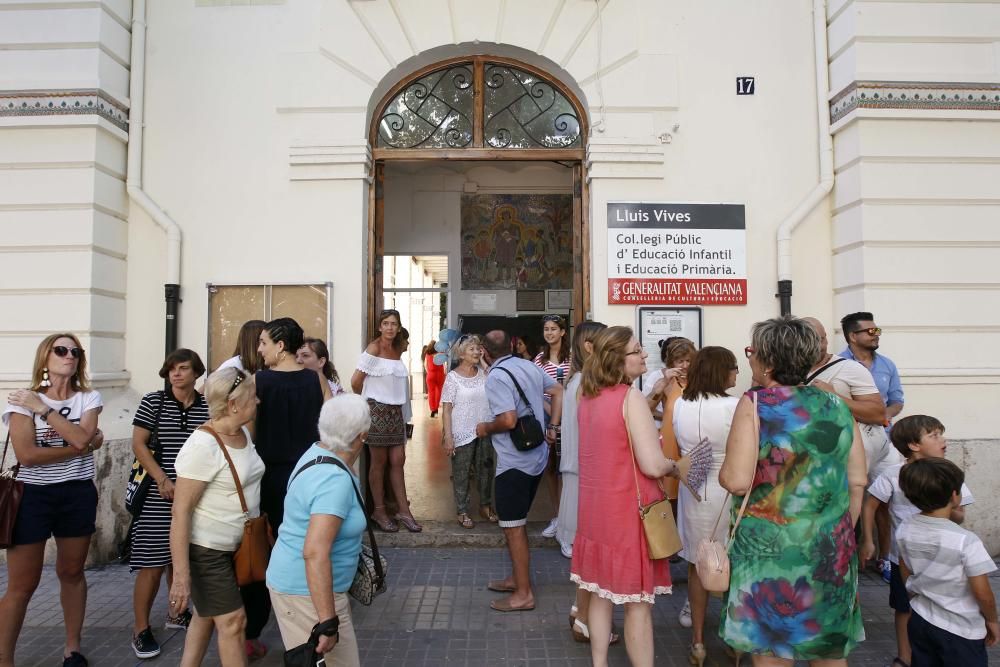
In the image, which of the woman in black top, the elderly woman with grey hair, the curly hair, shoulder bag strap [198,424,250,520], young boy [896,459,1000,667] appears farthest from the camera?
the woman in black top

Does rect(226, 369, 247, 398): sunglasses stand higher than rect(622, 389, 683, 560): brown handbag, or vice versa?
rect(226, 369, 247, 398): sunglasses

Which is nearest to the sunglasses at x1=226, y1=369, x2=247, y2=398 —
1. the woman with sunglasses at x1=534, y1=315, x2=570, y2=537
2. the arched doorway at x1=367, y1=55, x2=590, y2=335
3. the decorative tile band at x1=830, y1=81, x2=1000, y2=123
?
the woman with sunglasses at x1=534, y1=315, x2=570, y2=537

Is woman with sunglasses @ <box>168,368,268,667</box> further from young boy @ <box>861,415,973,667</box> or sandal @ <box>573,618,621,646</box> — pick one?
young boy @ <box>861,415,973,667</box>

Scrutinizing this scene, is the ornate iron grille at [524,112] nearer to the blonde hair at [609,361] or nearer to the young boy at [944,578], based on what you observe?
the blonde hair at [609,361]

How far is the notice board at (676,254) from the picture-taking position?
586 centimetres

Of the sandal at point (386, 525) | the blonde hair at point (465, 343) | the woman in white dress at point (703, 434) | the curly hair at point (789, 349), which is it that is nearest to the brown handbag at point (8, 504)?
the sandal at point (386, 525)

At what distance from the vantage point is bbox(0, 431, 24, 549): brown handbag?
3.31 meters

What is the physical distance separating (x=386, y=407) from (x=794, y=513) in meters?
3.85

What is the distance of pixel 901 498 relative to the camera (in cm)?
383

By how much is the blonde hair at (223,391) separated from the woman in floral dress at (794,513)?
2.13 metres

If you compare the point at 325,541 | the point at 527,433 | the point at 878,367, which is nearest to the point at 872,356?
the point at 878,367

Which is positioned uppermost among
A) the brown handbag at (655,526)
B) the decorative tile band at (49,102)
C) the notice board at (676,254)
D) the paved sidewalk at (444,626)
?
the decorative tile band at (49,102)

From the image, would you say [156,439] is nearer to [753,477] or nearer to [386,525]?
[386,525]

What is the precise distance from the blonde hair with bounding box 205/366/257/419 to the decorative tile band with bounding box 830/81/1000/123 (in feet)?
18.5
